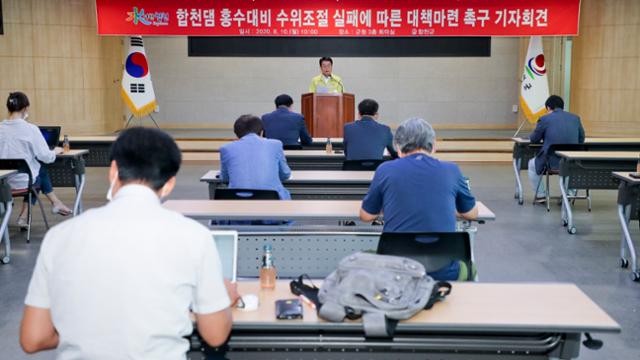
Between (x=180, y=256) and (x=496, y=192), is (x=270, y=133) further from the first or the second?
(x=180, y=256)

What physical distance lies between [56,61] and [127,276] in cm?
1181

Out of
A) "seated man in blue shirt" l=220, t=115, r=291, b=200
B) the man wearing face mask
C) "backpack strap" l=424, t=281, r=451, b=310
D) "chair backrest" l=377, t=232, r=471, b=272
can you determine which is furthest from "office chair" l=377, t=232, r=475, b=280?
"seated man in blue shirt" l=220, t=115, r=291, b=200

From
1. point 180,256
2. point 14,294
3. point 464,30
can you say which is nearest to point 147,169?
point 180,256

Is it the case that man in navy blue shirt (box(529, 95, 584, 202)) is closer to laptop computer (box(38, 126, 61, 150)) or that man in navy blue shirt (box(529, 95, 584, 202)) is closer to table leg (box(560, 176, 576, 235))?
table leg (box(560, 176, 576, 235))

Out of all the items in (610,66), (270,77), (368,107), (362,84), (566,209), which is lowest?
(566,209)

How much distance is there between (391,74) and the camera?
52.5 feet

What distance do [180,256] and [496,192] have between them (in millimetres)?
7720

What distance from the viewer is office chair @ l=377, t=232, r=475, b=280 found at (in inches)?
124

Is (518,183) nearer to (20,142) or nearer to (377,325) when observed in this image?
(20,142)

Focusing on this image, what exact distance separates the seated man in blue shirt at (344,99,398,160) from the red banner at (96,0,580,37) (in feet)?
15.1

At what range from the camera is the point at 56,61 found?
1281 cm

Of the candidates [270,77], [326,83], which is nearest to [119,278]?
[326,83]

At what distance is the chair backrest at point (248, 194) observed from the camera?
4832 millimetres

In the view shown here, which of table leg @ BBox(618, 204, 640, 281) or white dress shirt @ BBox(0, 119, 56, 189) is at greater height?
white dress shirt @ BBox(0, 119, 56, 189)
